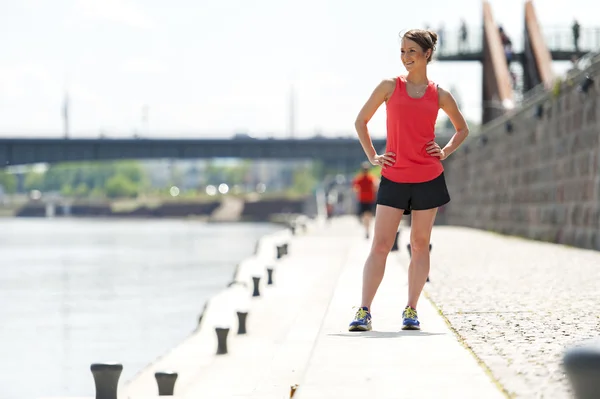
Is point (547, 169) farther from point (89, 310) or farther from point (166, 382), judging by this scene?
point (89, 310)

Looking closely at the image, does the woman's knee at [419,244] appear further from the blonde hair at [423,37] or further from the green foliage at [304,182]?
the green foliage at [304,182]

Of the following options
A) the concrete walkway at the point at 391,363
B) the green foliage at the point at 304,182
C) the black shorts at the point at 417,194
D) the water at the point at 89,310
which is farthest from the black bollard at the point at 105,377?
the green foliage at the point at 304,182

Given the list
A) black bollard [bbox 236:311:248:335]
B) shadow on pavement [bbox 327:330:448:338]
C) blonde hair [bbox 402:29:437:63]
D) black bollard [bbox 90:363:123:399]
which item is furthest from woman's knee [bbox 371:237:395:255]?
black bollard [bbox 236:311:248:335]

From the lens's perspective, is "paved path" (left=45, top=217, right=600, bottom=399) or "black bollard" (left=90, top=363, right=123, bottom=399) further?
"black bollard" (left=90, top=363, right=123, bottom=399)

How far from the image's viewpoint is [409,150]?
6.20 m

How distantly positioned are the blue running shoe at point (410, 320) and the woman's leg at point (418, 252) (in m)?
0.04

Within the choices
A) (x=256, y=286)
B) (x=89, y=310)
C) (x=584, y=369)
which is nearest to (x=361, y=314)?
(x=584, y=369)

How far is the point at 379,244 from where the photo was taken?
6.35 meters

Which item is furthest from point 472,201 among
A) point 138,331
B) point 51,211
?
point 51,211

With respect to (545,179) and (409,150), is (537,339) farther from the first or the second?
(545,179)

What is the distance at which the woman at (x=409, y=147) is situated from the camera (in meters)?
6.16

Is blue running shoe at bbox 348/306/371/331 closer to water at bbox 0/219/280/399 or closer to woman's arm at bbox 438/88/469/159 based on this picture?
woman's arm at bbox 438/88/469/159

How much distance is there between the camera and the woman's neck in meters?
6.21

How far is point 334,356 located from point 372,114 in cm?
160
